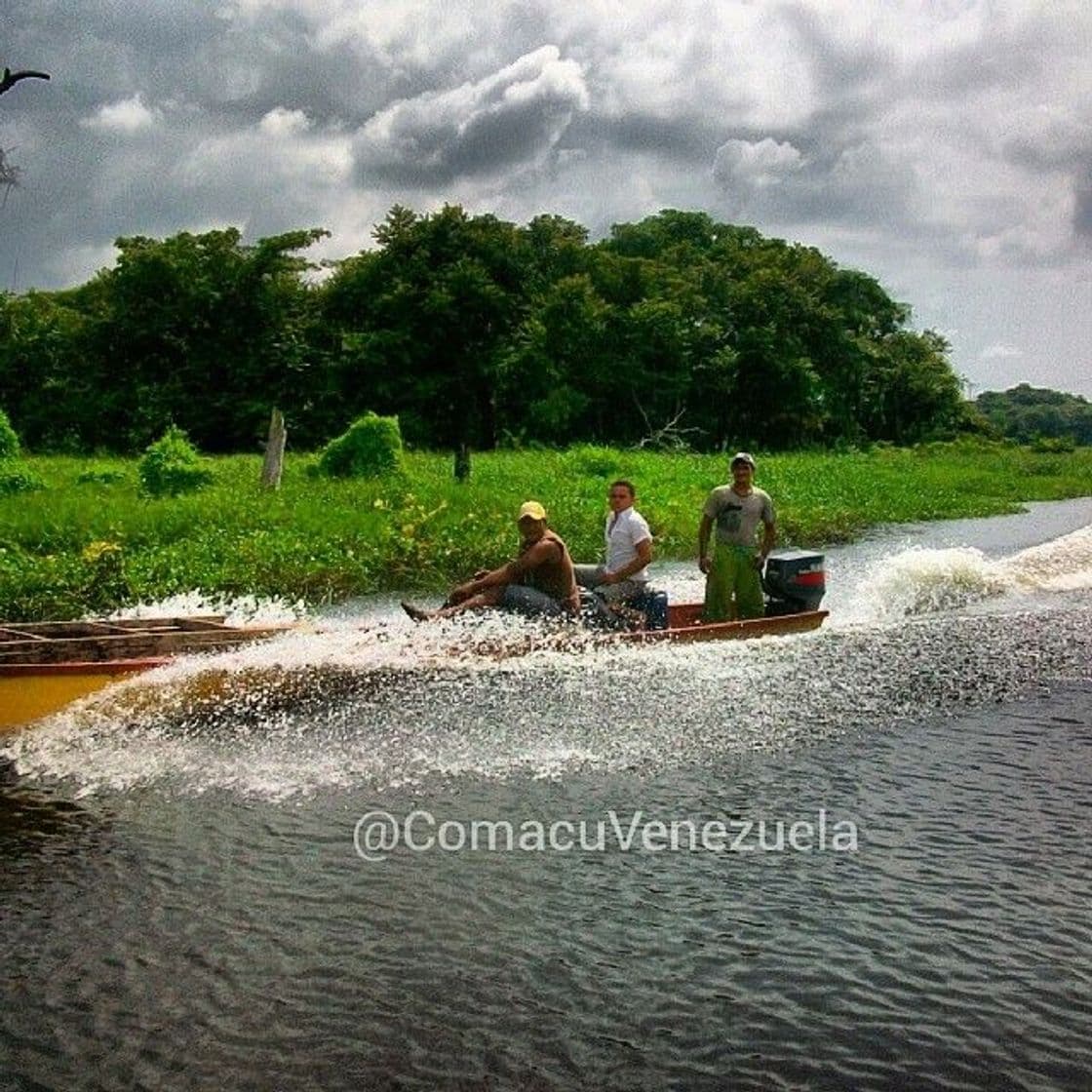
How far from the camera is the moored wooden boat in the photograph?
9.75 m

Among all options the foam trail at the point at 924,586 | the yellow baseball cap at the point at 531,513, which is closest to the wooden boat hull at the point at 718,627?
the yellow baseball cap at the point at 531,513

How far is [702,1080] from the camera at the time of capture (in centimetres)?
488

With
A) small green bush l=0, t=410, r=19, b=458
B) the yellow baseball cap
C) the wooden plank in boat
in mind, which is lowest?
the wooden plank in boat

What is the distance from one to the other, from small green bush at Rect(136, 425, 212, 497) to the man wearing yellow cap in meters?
13.4

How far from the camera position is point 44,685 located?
9.78 metres

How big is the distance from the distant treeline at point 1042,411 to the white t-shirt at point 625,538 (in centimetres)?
10762

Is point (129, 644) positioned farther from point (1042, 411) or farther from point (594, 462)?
point (1042, 411)

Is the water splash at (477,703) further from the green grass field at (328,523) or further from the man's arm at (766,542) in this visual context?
the green grass field at (328,523)

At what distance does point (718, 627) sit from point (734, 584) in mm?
874

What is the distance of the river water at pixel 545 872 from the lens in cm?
514

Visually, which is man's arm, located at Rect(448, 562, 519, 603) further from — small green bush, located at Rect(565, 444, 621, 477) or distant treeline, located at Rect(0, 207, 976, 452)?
distant treeline, located at Rect(0, 207, 976, 452)

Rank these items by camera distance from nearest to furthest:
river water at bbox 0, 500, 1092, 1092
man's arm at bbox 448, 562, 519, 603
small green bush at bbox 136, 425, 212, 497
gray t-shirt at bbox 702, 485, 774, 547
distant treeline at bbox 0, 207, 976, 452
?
1. river water at bbox 0, 500, 1092, 1092
2. man's arm at bbox 448, 562, 519, 603
3. gray t-shirt at bbox 702, 485, 774, 547
4. small green bush at bbox 136, 425, 212, 497
5. distant treeline at bbox 0, 207, 976, 452

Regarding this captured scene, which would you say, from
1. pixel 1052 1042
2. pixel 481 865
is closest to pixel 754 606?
pixel 481 865

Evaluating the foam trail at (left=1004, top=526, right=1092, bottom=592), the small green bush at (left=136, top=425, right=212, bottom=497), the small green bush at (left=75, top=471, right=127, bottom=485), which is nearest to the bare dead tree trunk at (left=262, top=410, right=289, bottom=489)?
the small green bush at (left=136, top=425, right=212, bottom=497)
